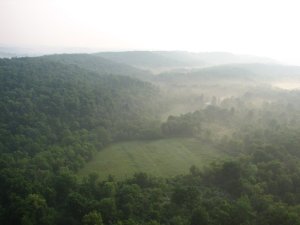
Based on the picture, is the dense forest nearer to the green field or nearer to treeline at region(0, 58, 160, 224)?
treeline at region(0, 58, 160, 224)

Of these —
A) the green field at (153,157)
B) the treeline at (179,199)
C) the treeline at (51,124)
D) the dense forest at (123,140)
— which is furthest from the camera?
the green field at (153,157)

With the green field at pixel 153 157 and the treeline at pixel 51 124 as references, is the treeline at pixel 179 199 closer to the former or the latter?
the treeline at pixel 51 124

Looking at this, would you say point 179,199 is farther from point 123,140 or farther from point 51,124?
point 51,124

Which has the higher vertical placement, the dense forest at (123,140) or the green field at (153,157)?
the dense forest at (123,140)

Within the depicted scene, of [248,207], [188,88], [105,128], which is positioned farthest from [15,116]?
[188,88]

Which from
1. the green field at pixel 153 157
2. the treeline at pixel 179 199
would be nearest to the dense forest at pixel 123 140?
the treeline at pixel 179 199

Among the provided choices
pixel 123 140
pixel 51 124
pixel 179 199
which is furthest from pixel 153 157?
pixel 179 199
